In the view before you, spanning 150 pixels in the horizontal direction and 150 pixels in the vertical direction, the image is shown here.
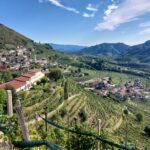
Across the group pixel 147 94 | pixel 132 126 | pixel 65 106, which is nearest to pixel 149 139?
pixel 132 126

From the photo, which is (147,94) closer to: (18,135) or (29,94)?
(29,94)

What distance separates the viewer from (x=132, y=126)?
57312 millimetres

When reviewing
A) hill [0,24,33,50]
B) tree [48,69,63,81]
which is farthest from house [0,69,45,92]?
hill [0,24,33,50]

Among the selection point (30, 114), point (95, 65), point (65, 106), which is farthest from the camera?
point (95, 65)

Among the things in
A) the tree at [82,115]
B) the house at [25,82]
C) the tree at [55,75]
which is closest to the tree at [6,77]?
the house at [25,82]

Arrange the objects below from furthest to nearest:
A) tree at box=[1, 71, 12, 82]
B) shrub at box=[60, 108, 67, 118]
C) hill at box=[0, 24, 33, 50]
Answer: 1. hill at box=[0, 24, 33, 50]
2. tree at box=[1, 71, 12, 82]
3. shrub at box=[60, 108, 67, 118]

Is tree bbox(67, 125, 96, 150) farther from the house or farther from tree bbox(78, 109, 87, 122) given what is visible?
the house

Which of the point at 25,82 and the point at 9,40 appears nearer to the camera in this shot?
the point at 25,82

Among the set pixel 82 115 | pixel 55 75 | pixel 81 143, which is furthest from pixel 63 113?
pixel 81 143

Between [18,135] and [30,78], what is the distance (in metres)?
44.9

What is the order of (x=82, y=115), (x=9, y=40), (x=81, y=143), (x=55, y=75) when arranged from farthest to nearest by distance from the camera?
(x=9, y=40) → (x=55, y=75) → (x=82, y=115) → (x=81, y=143)

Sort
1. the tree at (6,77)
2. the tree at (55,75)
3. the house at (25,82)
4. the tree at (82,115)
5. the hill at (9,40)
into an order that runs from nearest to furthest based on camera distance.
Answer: the tree at (82,115)
the house at (25,82)
the tree at (55,75)
the tree at (6,77)
the hill at (9,40)

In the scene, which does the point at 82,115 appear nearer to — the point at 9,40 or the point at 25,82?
the point at 25,82

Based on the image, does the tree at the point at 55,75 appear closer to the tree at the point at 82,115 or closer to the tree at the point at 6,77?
the tree at the point at 6,77
